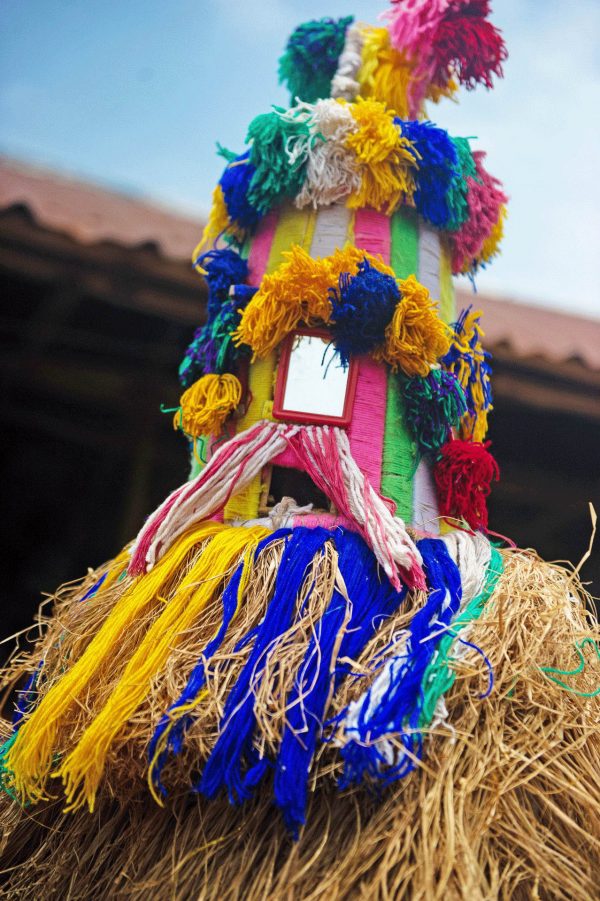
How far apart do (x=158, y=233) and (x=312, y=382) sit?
1398 mm

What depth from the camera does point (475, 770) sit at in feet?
2.89

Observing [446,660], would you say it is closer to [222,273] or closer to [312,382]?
[312,382]

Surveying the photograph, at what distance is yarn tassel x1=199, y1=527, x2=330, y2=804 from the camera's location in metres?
0.84

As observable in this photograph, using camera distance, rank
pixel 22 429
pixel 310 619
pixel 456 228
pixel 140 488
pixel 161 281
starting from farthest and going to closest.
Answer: pixel 22 429, pixel 140 488, pixel 161 281, pixel 456 228, pixel 310 619

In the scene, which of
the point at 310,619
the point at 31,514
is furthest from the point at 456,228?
the point at 31,514

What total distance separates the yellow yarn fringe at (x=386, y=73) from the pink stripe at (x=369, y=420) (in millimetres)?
A: 459

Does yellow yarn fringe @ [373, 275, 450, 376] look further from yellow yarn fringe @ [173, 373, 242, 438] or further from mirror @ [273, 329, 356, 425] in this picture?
yellow yarn fringe @ [173, 373, 242, 438]

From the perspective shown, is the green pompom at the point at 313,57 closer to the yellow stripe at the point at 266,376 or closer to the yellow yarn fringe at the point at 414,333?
the yellow stripe at the point at 266,376

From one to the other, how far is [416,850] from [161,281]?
1.56 m

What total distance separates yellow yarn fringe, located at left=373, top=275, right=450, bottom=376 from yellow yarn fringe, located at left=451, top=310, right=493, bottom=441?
8cm

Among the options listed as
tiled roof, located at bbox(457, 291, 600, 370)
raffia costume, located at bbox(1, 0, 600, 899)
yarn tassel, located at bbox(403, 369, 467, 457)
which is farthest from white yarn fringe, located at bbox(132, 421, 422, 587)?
tiled roof, located at bbox(457, 291, 600, 370)

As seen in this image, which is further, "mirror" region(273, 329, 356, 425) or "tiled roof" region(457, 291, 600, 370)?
"tiled roof" region(457, 291, 600, 370)

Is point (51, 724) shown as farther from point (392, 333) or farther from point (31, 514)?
point (31, 514)

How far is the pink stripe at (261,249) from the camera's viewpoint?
1.23m
